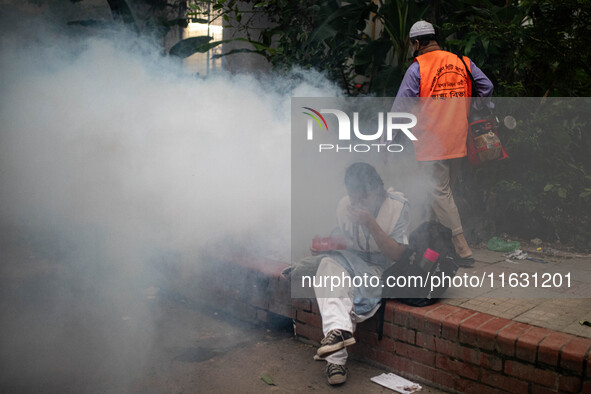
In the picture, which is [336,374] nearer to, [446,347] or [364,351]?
[364,351]

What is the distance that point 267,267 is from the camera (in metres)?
4.09

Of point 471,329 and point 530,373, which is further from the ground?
point 471,329

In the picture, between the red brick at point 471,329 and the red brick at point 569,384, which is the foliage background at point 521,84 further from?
the red brick at point 569,384

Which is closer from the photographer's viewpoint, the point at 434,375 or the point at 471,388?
the point at 471,388

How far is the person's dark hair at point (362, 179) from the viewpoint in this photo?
10.8ft

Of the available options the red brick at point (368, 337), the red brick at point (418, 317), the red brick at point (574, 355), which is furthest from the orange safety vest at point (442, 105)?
the red brick at point (574, 355)

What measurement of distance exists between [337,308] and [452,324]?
68cm

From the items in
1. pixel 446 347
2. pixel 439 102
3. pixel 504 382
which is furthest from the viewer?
pixel 439 102

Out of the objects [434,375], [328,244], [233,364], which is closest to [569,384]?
[434,375]

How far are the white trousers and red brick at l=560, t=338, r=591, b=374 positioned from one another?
108cm

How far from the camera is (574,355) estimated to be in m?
2.46

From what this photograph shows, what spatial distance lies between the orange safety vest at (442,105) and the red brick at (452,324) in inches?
57.8

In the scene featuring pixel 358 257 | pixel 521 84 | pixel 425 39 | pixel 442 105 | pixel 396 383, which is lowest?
pixel 396 383

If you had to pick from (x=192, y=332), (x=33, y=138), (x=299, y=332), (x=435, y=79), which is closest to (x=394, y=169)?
(x=435, y=79)
